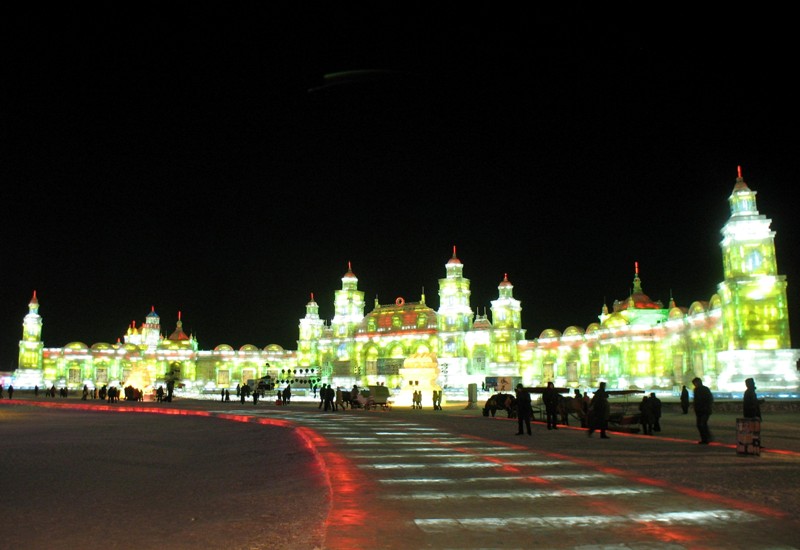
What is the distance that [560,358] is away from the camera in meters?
78.6

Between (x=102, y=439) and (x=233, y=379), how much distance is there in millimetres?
87036

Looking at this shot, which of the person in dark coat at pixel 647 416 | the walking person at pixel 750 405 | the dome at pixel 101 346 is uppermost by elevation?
the dome at pixel 101 346

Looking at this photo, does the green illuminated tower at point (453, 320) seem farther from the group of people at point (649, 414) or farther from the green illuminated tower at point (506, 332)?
the group of people at point (649, 414)

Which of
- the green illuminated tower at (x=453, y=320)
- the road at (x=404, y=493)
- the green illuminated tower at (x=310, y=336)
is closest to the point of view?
the road at (x=404, y=493)

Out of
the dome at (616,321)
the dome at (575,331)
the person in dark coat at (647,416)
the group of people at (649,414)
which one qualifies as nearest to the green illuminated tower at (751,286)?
the dome at (616,321)

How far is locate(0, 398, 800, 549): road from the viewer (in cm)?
738

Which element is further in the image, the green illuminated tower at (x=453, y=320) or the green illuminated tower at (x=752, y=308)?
the green illuminated tower at (x=453, y=320)

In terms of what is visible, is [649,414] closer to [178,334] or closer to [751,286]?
[751,286]

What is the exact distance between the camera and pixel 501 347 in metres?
85.2

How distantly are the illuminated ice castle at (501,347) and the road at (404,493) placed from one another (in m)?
27.8

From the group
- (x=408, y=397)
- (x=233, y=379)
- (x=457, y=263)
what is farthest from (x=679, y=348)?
(x=233, y=379)

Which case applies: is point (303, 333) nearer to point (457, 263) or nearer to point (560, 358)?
point (457, 263)

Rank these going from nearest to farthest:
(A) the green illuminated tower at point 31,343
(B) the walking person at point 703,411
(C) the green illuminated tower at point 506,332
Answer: (B) the walking person at point 703,411 < (C) the green illuminated tower at point 506,332 < (A) the green illuminated tower at point 31,343

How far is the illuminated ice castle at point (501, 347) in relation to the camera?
44.0 meters
